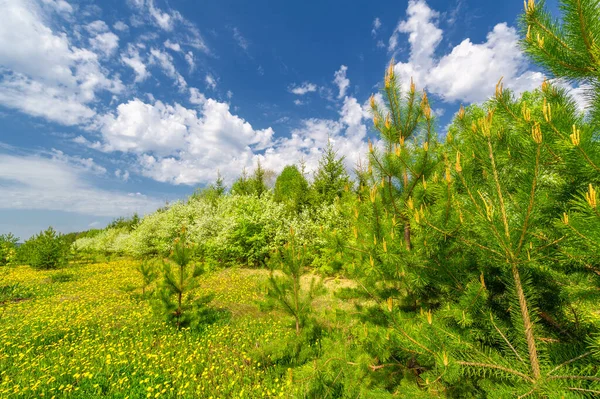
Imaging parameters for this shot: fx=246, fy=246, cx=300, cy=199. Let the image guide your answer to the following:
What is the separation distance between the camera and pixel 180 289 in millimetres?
6156

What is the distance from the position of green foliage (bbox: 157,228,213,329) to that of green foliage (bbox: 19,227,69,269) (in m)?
16.4

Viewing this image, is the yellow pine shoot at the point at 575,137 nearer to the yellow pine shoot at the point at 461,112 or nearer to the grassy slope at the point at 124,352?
the yellow pine shoot at the point at 461,112

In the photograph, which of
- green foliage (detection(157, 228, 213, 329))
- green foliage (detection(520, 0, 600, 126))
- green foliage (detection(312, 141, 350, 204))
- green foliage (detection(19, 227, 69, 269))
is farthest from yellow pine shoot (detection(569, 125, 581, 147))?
green foliage (detection(19, 227, 69, 269))

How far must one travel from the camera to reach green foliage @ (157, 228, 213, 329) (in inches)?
232

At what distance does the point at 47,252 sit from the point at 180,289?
16929mm

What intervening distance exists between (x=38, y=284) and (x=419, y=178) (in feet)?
54.6

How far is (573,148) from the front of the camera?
148 centimetres

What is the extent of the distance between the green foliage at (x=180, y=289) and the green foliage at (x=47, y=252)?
16.4 metres

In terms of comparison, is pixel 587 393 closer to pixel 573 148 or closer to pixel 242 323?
pixel 573 148

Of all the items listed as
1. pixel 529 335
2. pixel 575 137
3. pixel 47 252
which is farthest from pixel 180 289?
pixel 47 252

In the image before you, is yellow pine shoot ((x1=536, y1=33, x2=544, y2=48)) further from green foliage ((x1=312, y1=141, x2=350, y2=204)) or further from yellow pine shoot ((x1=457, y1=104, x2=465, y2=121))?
green foliage ((x1=312, y1=141, x2=350, y2=204))

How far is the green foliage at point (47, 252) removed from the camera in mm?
16188

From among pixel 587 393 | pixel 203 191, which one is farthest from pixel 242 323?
pixel 203 191

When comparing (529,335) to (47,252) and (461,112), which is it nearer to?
(461,112)
